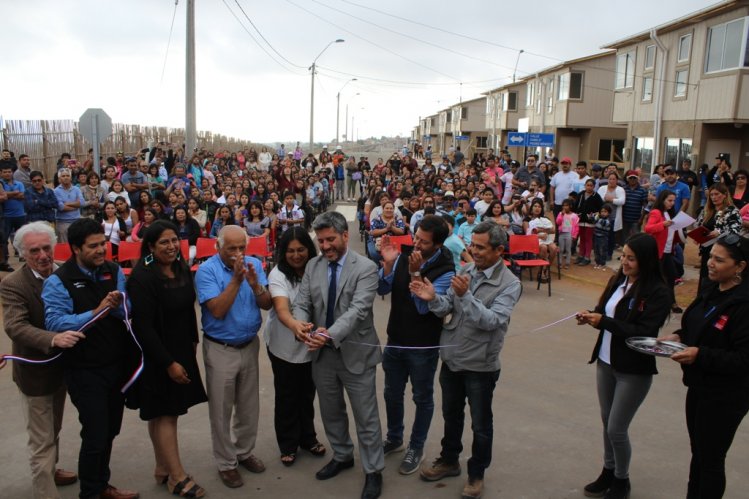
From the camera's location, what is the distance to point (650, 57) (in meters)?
21.0

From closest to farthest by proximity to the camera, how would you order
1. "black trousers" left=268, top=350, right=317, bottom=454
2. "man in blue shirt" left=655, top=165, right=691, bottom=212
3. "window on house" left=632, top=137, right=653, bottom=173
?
"black trousers" left=268, top=350, right=317, bottom=454 → "man in blue shirt" left=655, top=165, right=691, bottom=212 → "window on house" left=632, top=137, right=653, bottom=173

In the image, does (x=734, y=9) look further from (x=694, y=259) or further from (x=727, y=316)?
(x=727, y=316)

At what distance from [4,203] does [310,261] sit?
29.0ft

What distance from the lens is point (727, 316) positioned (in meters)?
3.30

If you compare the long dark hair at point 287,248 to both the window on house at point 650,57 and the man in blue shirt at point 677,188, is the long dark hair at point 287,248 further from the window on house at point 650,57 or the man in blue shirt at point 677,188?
the window on house at point 650,57

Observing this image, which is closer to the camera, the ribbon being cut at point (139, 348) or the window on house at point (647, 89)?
the ribbon being cut at point (139, 348)

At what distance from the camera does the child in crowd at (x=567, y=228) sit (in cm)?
1155

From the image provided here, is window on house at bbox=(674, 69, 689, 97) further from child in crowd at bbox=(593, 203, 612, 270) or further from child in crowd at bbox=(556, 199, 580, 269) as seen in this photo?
child in crowd at bbox=(556, 199, 580, 269)

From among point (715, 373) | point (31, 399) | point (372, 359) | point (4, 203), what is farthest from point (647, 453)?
point (4, 203)

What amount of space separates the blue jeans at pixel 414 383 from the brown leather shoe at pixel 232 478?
46.0 inches

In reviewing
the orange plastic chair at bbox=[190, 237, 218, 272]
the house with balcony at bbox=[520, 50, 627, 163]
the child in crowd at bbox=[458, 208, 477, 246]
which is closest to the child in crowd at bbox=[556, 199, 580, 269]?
the child in crowd at bbox=[458, 208, 477, 246]

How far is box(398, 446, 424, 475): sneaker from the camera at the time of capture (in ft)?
14.1

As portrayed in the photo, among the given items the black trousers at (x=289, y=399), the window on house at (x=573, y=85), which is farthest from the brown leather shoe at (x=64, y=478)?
the window on house at (x=573, y=85)

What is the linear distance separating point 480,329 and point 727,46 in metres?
16.5
